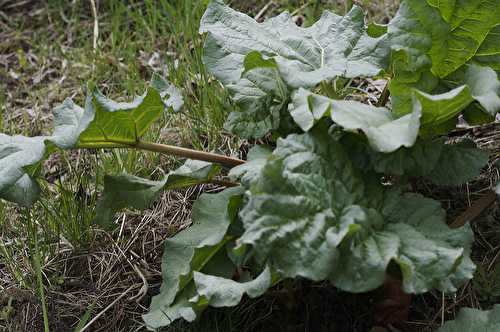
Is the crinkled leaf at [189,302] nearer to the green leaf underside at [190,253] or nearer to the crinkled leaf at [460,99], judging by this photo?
the green leaf underside at [190,253]

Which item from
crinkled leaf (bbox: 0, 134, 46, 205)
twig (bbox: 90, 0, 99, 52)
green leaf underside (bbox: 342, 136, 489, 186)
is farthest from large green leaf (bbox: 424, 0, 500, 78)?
twig (bbox: 90, 0, 99, 52)

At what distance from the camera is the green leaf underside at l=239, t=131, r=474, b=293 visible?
4.78 feet

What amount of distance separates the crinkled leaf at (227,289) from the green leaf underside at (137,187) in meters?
0.37

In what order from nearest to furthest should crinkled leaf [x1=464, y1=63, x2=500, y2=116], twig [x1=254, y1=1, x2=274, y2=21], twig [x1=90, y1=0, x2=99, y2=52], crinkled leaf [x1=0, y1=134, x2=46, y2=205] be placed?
1. crinkled leaf [x1=464, y1=63, x2=500, y2=116]
2. crinkled leaf [x1=0, y1=134, x2=46, y2=205]
3. twig [x1=254, y1=1, x2=274, y2=21]
4. twig [x1=90, y1=0, x2=99, y2=52]

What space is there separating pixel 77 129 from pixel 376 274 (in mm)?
798

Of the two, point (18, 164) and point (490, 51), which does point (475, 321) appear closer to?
point (490, 51)

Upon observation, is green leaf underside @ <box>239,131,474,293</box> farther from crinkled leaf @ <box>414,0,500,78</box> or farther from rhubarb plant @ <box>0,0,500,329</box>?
crinkled leaf @ <box>414,0,500,78</box>

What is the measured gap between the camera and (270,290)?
6.34 feet

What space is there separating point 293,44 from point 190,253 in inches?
24.5

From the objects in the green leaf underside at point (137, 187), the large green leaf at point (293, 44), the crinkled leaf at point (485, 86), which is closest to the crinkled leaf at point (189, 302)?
the green leaf underside at point (137, 187)

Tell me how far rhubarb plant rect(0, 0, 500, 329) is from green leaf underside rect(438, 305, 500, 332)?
0.21 meters

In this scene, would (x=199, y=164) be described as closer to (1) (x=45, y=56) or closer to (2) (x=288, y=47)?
(2) (x=288, y=47)

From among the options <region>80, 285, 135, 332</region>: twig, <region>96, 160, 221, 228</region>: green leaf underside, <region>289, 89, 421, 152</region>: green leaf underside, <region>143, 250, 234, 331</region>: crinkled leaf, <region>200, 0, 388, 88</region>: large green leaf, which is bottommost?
<region>80, 285, 135, 332</region>: twig

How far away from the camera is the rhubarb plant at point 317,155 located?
149cm
